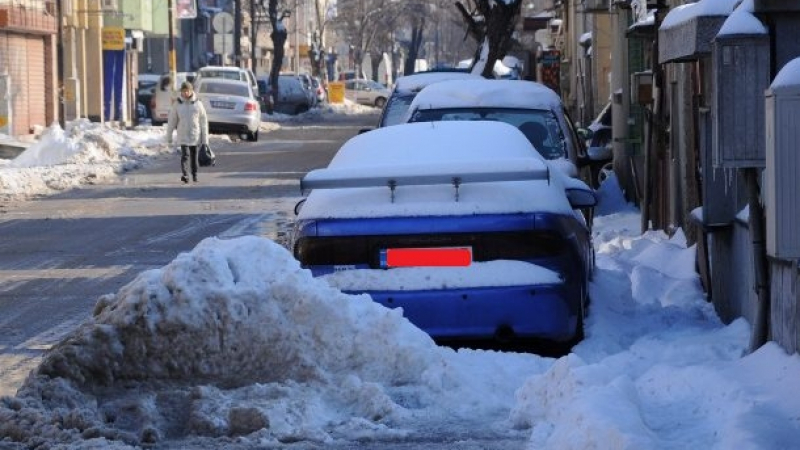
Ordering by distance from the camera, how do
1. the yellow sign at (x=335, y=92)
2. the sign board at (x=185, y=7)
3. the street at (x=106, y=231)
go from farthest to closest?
the yellow sign at (x=335, y=92)
the sign board at (x=185, y=7)
the street at (x=106, y=231)

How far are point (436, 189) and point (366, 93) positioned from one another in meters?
82.6

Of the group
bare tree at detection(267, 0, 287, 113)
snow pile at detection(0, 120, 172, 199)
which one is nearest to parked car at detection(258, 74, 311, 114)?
bare tree at detection(267, 0, 287, 113)

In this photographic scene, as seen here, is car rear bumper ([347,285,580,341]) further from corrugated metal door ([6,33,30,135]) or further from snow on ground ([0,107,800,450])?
corrugated metal door ([6,33,30,135])

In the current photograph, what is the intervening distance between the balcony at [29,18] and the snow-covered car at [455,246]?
113 feet

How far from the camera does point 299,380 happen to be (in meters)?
7.59

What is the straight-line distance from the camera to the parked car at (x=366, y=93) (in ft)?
297

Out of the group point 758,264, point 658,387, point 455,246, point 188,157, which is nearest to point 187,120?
point 188,157

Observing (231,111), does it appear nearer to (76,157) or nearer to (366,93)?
(76,157)

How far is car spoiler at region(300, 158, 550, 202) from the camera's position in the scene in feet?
29.1

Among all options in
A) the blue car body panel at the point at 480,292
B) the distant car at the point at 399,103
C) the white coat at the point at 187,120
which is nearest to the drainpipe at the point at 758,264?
the blue car body panel at the point at 480,292

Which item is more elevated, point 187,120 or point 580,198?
point 187,120

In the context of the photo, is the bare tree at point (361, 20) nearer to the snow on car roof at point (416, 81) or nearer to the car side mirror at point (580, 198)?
the snow on car roof at point (416, 81)

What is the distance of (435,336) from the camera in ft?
28.9

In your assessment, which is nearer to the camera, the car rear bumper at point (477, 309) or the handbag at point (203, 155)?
the car rear bumper at point (477, 309)
